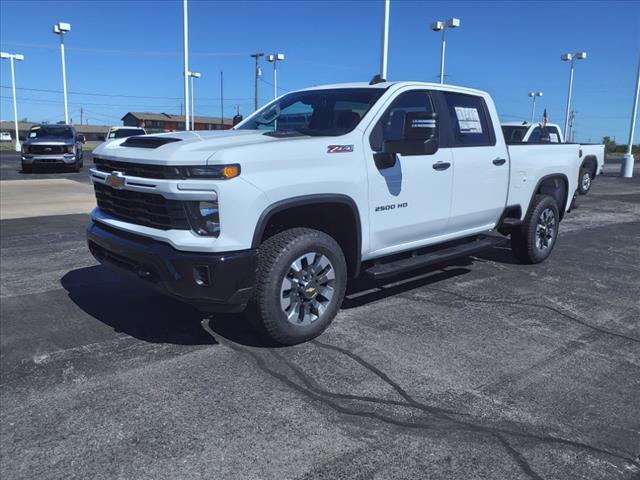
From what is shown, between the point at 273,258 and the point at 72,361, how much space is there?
1.67 metres

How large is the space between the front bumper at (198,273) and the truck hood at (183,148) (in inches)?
23.5

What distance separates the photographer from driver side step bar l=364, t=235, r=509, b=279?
4914 mm

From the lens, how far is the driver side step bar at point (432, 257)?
4.91 metres

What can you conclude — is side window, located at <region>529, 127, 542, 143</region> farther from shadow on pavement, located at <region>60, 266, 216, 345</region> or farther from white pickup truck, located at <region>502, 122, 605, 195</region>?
shadow on pavement, located at <region>60, 266, 216, 345</region>

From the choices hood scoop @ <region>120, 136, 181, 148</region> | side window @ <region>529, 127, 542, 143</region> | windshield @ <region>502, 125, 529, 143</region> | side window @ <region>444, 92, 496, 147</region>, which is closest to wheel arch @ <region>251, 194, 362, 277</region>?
hood scoop @ <region>120, 136, 181, 148</region>

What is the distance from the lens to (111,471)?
2.82m

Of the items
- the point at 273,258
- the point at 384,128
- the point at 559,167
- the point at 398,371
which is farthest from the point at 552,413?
the point at 559,167

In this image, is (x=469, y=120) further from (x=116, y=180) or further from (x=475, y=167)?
(x=116, y=180)

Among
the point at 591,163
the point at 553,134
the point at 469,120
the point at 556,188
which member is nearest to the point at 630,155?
the point at 591,163

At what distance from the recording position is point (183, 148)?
3924 mm

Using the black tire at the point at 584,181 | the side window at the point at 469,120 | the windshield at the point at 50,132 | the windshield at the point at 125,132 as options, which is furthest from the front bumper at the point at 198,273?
the windshield at the point at 125,132

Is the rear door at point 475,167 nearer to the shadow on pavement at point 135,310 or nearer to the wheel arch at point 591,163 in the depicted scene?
the shadow on pavement at point 135,310

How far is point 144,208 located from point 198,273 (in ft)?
2.47

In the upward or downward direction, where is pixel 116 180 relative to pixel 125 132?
downward
